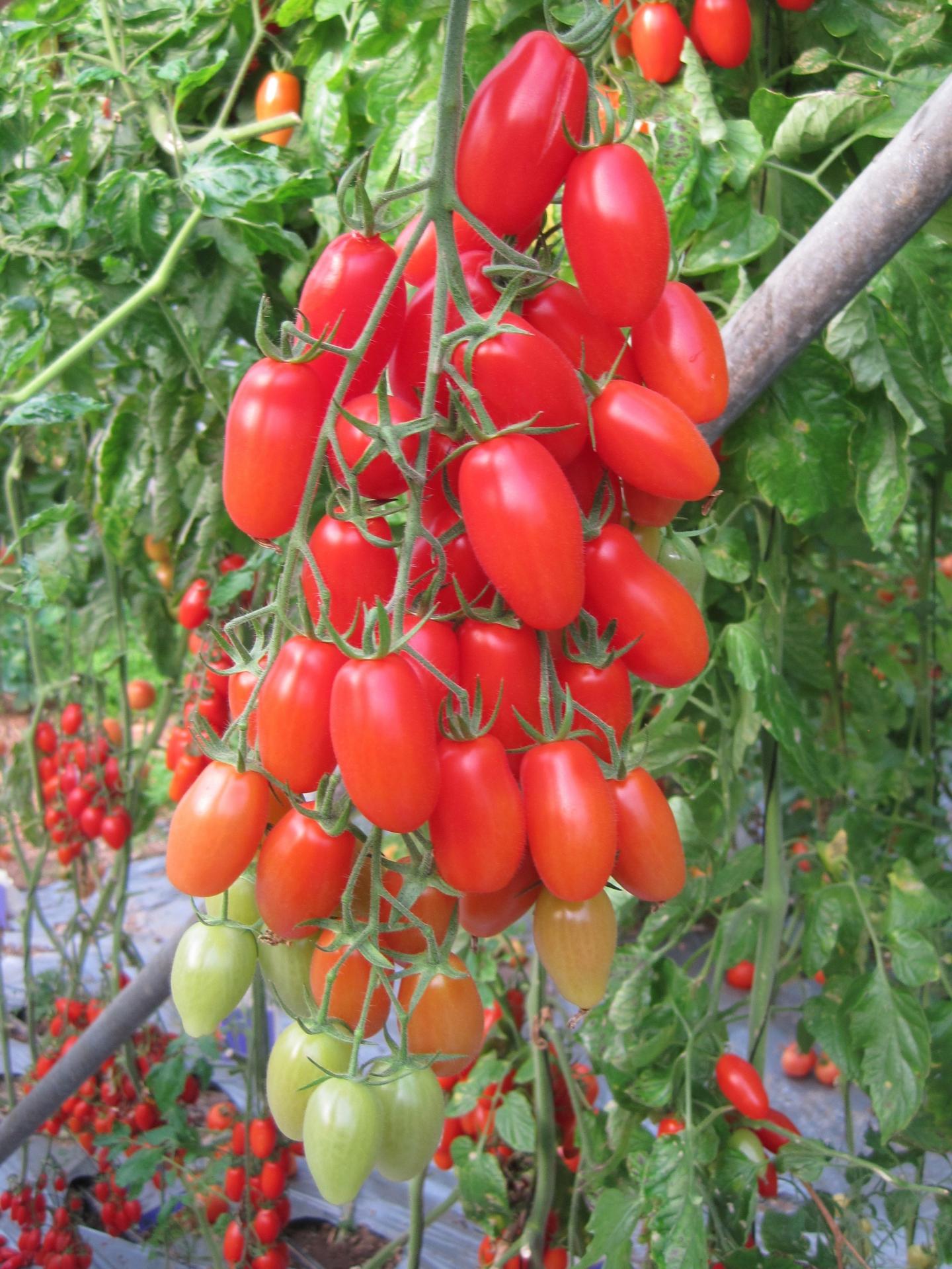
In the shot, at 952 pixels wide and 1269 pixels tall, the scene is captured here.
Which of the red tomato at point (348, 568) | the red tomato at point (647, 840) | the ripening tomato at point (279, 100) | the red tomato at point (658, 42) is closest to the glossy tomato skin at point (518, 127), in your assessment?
the red tomato at point (348, 568)

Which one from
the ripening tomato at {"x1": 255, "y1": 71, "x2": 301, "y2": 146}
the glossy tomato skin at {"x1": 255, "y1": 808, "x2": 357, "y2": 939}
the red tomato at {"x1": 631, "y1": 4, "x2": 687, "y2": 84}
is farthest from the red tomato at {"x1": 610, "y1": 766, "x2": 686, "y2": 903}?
the ripening tomato at {"x1": 255, "y1": 71, "x2": 301, "y2": 146}

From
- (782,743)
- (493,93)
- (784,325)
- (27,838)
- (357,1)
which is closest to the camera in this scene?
(493,93)

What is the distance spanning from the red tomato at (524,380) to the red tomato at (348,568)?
0.07 metres

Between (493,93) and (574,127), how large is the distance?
0.04 metres

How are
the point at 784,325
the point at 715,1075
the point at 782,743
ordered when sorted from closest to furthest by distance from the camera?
the point at 784,325 < the point at 782,743 < the point at 715,1075

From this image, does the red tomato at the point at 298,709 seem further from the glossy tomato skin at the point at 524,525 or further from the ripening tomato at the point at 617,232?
the ripening tomato at the point at 617,232

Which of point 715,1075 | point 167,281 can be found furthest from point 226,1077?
point 167,281

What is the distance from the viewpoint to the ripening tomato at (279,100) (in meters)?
1.10

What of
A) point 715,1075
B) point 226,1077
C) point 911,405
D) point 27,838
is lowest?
point 226,1077

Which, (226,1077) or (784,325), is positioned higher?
(784,325)

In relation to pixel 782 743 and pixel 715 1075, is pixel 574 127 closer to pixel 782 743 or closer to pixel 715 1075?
pixel 782 743

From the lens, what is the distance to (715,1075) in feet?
3.76

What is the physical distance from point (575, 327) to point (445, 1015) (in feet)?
1.05

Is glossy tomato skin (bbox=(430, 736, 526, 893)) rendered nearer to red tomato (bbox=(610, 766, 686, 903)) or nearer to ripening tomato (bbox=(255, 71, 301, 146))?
red tomato (bbox=(610, 766, 686, 903))
